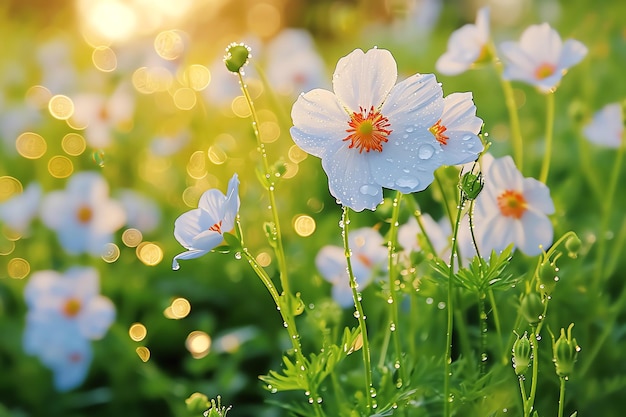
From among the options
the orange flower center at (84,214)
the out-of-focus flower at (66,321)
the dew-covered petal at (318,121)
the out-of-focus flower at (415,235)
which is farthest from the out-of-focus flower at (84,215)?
the dew-covered petal at (318,121)

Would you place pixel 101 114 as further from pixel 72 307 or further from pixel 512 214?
pixel 512 214

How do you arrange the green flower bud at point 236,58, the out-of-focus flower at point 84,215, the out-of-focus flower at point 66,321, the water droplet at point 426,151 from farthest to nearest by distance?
the out-of-focus flower at point 84,215 < the out-of-focus flower at point 66,321 < the green flower bud at point 236,58 < the water droplet at point 426,151

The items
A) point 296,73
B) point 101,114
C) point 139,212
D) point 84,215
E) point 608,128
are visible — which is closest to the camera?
point 608,128

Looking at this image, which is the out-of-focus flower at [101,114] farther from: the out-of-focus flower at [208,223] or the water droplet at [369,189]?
the water droplet at [369,189]

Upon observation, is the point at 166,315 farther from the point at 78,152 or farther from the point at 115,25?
the point at 115,25

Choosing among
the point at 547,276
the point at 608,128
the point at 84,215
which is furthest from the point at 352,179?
the point at 84,215
